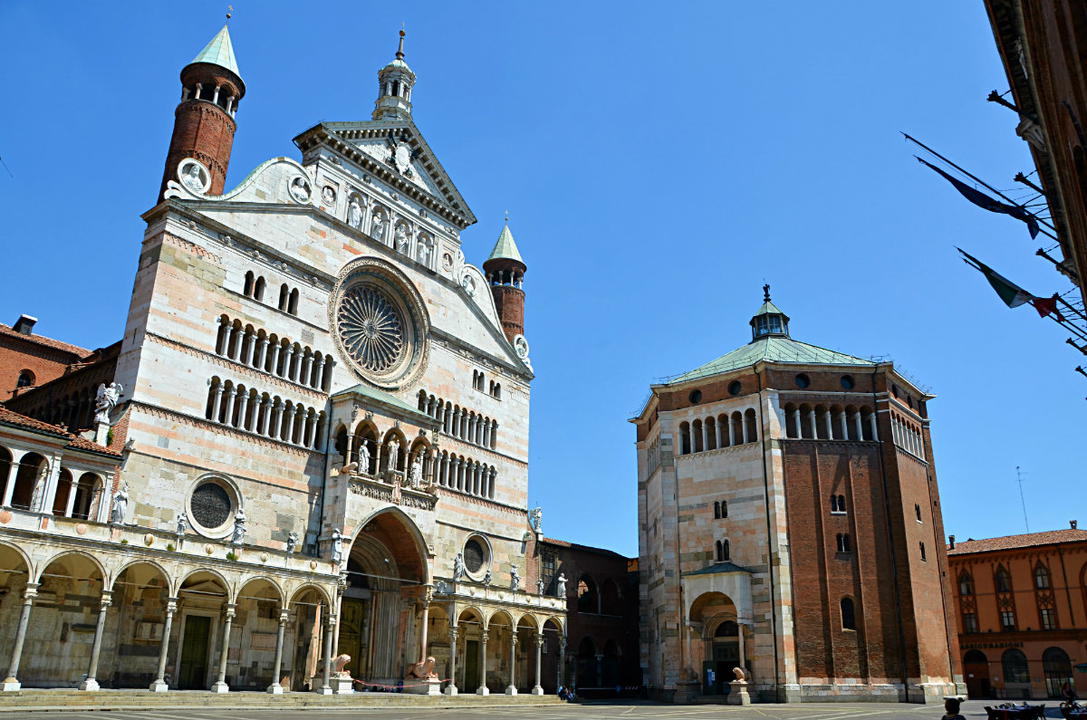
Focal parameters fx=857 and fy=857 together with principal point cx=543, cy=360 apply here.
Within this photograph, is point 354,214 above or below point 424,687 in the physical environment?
above

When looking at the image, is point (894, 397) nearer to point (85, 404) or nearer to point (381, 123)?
point (381, 123)

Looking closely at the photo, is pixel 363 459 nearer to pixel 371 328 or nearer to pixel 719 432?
pixel 371 328

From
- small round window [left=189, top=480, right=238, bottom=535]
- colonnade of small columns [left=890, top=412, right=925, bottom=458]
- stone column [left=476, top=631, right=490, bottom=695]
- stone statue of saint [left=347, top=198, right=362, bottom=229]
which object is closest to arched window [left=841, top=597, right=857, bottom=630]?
colonnade of small columns [left=890, top=412, right=925, bottom=458]

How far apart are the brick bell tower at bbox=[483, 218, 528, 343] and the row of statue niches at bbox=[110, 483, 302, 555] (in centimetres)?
2022

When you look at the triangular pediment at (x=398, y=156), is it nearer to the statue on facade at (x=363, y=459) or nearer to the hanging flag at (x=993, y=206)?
the statue on facade at (x=363, y=459)

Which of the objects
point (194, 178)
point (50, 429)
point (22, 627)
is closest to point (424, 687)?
point (22, 627)

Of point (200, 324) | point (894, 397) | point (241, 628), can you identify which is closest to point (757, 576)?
point (894, 397)

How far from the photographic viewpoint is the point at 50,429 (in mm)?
25281

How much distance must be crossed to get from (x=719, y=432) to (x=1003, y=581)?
26.3 meters

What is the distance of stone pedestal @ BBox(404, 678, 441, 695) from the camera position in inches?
1312

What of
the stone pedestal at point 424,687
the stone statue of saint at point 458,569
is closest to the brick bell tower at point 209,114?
the stone statue of saint at point 458,569

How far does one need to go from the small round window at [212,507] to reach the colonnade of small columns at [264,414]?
7.72 feet

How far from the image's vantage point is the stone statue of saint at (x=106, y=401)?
27.6 metres

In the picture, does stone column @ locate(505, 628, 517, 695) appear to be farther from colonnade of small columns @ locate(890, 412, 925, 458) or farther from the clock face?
the clock face
